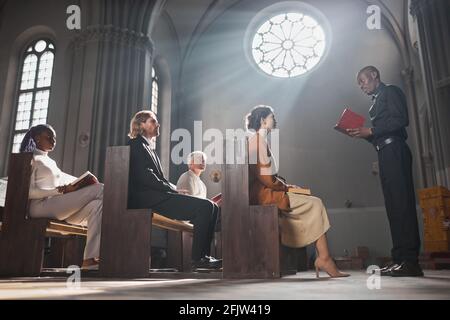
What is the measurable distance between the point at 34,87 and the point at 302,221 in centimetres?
902

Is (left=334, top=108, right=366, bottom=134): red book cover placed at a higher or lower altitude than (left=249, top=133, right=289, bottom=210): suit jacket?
higher

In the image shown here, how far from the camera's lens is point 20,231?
357 cm

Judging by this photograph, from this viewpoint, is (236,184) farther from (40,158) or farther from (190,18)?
(190,18)

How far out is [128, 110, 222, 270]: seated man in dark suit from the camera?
3547 millimetres

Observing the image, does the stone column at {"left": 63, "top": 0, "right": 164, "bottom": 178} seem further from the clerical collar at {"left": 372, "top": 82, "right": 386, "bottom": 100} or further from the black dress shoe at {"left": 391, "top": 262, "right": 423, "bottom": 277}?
the black dress shoe at {"left": 391, "top": 262, "right": 423, "bottom": 277}

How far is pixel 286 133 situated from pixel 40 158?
8.39 m

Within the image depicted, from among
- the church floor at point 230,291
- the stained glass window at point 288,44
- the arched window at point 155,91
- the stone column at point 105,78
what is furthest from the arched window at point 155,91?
the church floor at point 230,291

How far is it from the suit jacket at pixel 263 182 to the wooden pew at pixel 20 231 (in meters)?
1.70

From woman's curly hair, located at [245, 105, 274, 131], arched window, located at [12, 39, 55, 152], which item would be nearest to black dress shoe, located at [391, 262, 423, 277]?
woman's curly hair, located at [245, 105, 274, 131]

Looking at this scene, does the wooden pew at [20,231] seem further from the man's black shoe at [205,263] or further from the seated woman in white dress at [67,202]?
the man's black shoe at [205,263]

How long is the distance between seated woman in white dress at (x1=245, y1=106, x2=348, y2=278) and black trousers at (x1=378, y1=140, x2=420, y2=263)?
0.53 meters

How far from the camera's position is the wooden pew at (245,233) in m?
3.14

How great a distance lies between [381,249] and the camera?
10.2 meters
